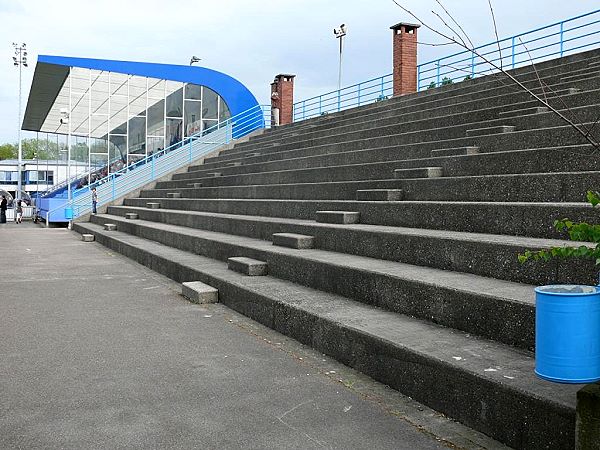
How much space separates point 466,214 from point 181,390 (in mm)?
3727

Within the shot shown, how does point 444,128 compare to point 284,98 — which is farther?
point 284,98

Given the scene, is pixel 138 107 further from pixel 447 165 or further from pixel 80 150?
pixel 447 165

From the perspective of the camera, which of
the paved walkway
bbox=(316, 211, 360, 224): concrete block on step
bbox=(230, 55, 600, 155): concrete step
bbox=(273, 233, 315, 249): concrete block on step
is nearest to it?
the paved walkway

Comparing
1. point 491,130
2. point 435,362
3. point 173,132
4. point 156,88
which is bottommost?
point 435,362

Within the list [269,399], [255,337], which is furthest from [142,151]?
[269,399]

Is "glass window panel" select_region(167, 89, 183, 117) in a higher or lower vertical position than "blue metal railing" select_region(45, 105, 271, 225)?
higher

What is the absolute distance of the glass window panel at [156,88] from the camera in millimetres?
27578

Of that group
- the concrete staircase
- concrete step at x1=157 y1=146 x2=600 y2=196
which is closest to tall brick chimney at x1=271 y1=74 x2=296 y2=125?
concrete step at x1=157 y1=146 x2=600 y2=196

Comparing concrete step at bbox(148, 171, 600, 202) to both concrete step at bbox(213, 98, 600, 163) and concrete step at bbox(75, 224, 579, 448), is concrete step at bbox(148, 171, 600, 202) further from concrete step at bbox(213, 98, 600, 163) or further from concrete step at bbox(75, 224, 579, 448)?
concrete step at bbox(75, 224, 579, 448)

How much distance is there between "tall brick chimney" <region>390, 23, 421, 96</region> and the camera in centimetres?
2086

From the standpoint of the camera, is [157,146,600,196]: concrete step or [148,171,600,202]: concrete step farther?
[157,146,600,196]: concrete step

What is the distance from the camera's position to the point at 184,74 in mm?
28188

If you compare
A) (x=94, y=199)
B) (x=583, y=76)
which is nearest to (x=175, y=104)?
(x=94, y=199)

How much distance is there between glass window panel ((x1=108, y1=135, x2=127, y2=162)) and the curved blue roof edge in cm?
306
